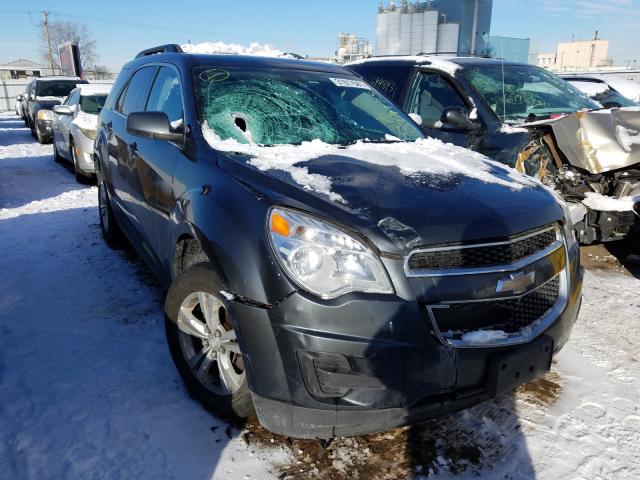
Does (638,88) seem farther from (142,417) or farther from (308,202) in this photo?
(142,417)

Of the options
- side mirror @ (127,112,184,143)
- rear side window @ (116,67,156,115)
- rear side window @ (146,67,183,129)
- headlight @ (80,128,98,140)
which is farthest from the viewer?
headlight @ (80,128,98,140)

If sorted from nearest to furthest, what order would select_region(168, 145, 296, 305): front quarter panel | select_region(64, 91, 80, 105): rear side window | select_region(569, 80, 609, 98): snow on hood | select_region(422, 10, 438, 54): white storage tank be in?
select_region(168, 145, 296, 305): front quarter panel
select_region(569, 80, 609, 98): snow on hood
select_region(64, 91, 80, 105): rear side window
select_region(422, 10, 438, 54): white storage tank

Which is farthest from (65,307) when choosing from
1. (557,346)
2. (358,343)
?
(557,346)

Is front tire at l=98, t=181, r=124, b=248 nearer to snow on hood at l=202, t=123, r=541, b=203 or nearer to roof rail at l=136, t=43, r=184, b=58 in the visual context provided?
roof rail at l=136, t=43, r=184, b=58

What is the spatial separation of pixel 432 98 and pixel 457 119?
93 centimetres

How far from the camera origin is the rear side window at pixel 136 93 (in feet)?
13.1

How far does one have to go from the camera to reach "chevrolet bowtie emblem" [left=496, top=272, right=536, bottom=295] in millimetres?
2080

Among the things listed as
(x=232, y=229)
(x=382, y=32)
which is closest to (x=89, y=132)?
(x=232, y=229)

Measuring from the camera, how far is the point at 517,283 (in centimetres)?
213

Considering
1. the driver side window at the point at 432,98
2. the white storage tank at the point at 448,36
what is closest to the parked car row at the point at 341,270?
the driver side window at the point at 432,98

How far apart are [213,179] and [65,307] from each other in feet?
6.95

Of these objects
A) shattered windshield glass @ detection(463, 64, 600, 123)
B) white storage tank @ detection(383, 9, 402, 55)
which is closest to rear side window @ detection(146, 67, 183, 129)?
shattered windshield glass @ detection(463, 64, 600, 123)

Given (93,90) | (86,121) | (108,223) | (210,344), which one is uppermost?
(93,90)

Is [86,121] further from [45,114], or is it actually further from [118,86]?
[45,114]
